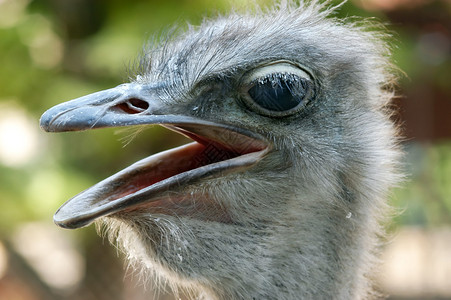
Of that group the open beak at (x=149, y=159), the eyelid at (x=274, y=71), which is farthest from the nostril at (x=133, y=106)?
the eyelid at (x=274, y=71)

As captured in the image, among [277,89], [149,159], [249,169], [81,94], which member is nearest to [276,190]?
[249,169]

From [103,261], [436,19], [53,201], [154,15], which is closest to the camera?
[53,201]

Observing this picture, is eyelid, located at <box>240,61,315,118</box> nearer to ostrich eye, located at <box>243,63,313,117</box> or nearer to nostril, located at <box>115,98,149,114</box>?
ostrich eye, located at <box>243,63,313,117</box>

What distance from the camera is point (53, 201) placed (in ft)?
14.6

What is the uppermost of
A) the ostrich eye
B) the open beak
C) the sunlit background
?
the sunlit background

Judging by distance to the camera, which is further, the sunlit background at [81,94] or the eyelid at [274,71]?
the sunlit background at [81,94]

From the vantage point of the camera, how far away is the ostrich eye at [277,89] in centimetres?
185

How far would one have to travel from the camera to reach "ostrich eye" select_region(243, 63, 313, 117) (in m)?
Answer: 1.85

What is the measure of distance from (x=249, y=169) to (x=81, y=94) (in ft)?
9.27

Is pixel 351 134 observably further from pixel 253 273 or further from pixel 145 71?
pixel 145 71

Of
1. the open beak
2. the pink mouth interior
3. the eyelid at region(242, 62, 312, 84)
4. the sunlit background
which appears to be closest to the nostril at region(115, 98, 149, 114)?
the open beak

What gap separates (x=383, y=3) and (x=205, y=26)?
2.87 metres

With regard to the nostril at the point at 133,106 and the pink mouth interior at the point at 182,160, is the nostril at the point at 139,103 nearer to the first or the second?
the nostril at the point at 133,106

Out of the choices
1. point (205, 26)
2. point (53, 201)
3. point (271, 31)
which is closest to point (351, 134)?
point (271, 31)
